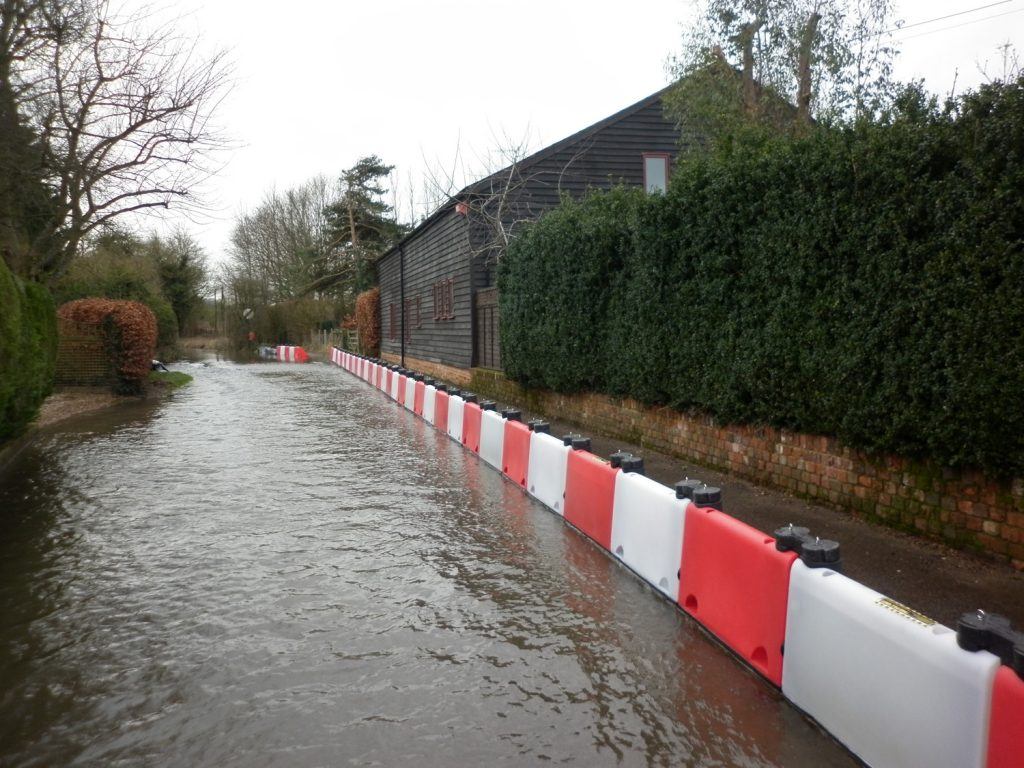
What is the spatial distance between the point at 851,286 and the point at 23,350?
9364 millimetres

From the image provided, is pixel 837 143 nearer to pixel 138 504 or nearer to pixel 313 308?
pixel 138 504

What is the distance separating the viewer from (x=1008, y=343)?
471cm

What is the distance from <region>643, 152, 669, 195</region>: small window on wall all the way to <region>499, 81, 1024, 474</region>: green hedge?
1179 cm

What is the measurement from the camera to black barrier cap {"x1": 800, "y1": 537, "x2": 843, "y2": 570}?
11.1ft

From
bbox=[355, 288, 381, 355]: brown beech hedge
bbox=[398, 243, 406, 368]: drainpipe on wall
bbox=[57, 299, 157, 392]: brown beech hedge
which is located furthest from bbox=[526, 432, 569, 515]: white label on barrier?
bbox=[355, 288, 381, 355]: brown beech hedge

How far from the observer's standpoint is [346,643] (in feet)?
13.5

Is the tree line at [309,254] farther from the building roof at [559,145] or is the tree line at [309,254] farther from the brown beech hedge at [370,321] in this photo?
the building roof at [559,145]

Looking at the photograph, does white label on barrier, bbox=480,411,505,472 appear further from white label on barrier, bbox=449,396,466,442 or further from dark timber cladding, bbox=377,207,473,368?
dark timber cladding, bbox=377,207,473,368

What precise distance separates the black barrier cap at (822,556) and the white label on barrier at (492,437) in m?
5.73

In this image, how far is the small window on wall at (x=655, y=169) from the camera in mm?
21375

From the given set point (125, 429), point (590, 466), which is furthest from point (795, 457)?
point (125, 429)

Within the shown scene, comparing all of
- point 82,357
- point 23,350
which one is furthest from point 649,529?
point 82,357

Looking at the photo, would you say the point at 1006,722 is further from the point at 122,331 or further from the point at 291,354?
the point at 291,354

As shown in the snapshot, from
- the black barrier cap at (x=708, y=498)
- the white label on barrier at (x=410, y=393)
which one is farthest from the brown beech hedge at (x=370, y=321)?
the black barrier cap at (x=708, y=498)
